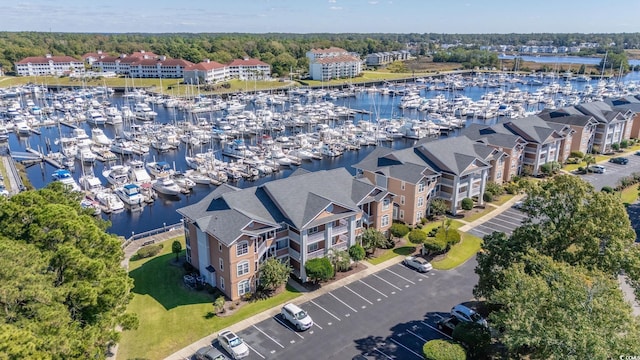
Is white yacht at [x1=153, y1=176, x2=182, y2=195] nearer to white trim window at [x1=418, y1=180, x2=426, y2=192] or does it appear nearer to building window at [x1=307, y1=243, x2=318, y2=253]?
building window at [x1=307, y1=243, x2=318, y2=253]

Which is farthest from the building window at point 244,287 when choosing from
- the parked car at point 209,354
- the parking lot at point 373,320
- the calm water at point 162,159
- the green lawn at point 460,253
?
the calm water at point 162,159

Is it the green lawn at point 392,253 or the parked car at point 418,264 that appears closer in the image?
the parked car at point 418,264

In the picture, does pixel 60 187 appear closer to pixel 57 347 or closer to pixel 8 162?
pixel 57 347

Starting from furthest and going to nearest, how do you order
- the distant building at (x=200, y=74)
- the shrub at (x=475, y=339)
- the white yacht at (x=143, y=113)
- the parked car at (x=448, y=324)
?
the distant building at (x=200, y=74) → the white yacht at (x=143, y=113) → the parked car at (x=448, y=324) → the shrub at (x=475, y=339)

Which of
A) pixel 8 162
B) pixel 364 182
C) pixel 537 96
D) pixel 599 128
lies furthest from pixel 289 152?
pixel 537 96

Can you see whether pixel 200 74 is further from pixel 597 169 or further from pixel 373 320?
pixel 373 320

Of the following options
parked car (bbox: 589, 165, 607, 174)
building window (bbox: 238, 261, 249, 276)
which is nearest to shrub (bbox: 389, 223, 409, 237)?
building window (bbox: 238, 261, 249, 276)

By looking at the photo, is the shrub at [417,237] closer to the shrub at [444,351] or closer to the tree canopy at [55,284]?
the shrub at [444,351]

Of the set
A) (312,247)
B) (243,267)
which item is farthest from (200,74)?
(243,267)
